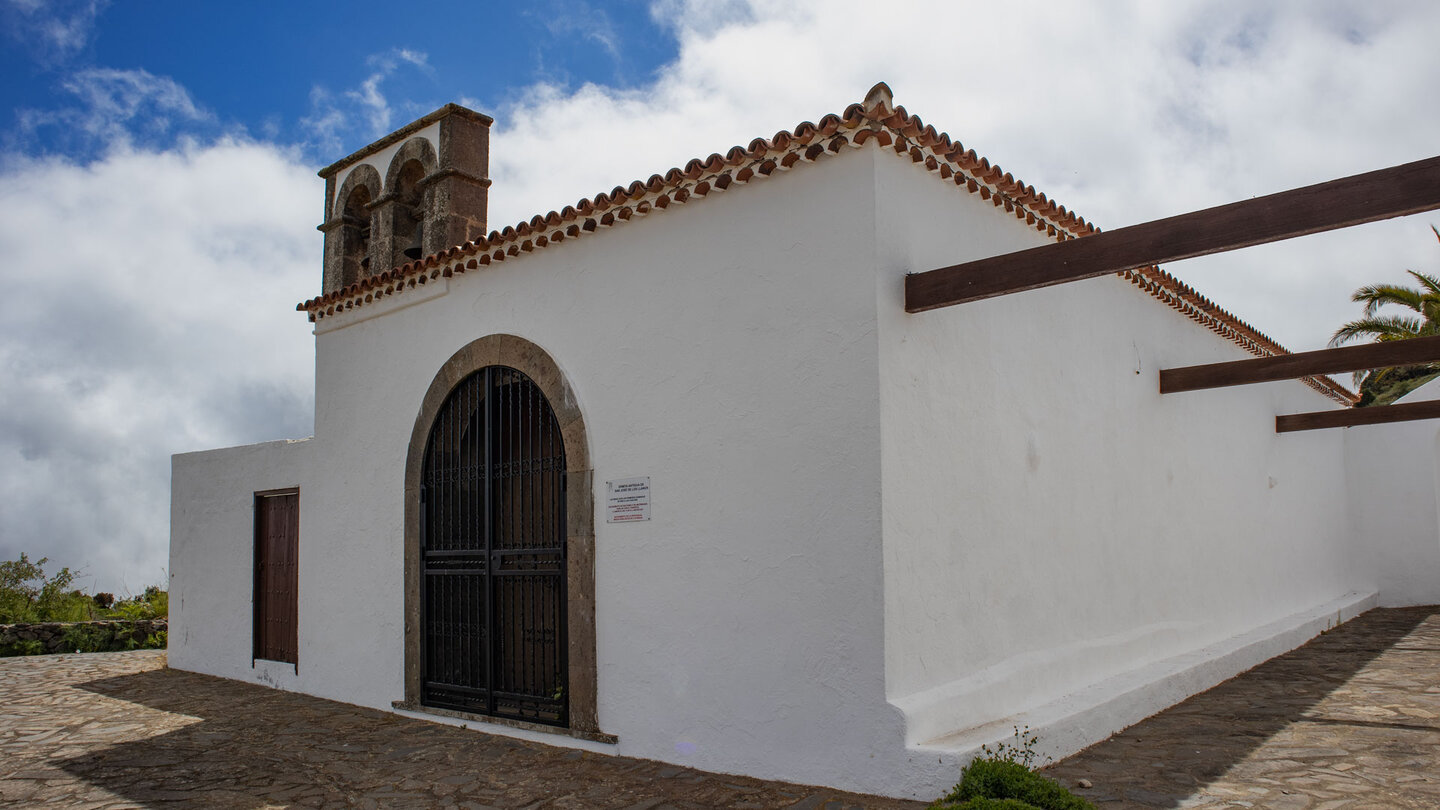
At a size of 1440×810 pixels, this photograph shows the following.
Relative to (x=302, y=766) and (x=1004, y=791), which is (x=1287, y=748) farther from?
(x=302, y=766)

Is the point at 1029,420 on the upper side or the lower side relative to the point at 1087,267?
lower

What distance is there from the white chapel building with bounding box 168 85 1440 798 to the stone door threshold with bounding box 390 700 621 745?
2 cm

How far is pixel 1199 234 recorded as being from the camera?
4.55 meters

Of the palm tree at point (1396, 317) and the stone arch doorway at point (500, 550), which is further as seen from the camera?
the palm tree at point (1396, 317)

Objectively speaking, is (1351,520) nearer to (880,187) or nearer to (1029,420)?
(1029,420)

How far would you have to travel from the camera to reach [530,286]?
258 inches

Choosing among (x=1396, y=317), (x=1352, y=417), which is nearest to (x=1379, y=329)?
(x=1396, y=317)

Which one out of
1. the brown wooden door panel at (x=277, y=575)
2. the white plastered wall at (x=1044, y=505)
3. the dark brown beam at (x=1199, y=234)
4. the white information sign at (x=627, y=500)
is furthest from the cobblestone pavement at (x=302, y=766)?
the dark brown beam at (x=1199, y=234)

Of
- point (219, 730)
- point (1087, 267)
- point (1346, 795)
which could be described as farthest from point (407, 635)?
point (1346, 795)

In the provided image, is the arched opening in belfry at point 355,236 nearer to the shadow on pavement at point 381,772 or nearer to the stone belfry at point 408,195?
the stone belfry at point 408,195

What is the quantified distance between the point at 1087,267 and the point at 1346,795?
108 inches

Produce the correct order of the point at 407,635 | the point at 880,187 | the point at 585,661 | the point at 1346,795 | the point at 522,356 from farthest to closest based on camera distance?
the point at 407,635, the point at 522,356, the point at 585,661, the point at 880,187, the point at 1346,795

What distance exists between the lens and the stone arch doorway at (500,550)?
5.96 m

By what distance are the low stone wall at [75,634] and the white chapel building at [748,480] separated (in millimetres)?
3657
